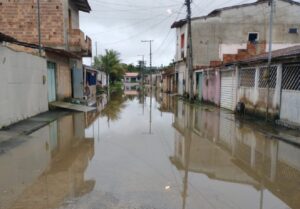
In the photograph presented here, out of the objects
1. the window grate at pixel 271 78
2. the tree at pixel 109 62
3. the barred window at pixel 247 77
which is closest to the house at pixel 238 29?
the barred window at pixel 247 77

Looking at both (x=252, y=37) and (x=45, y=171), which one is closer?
(x=45, y=171)

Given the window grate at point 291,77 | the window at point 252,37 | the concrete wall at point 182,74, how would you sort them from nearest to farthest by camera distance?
the window grate at point 291,77 → the window at point 252,37 → the concrete wall at point 182,74

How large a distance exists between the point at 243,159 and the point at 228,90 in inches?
518

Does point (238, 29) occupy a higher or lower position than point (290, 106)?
higher

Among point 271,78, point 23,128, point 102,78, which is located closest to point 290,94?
point 271,78

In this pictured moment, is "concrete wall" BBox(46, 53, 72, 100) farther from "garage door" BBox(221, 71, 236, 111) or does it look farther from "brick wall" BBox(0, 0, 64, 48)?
"garage door" BBox(221, 71, 236, 111)

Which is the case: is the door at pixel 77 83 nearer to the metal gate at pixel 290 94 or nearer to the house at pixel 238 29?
the house at pixel 238 29

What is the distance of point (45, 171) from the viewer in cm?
651

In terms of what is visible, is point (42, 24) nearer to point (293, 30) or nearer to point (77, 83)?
point (77, 83)

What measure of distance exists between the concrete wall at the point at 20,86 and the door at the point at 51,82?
91.3 inches

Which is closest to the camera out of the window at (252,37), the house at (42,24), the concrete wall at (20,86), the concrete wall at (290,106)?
the concrete wall at (20,86)

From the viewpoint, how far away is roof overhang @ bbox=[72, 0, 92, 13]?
2602 centimetres

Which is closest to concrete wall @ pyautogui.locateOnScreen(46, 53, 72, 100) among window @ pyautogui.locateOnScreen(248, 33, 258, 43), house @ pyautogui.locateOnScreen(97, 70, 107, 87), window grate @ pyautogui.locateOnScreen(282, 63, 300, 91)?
window grate @ pyautogui.locateOnScreen(282, 63, 300, 91)

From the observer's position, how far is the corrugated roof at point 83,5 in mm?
26016
